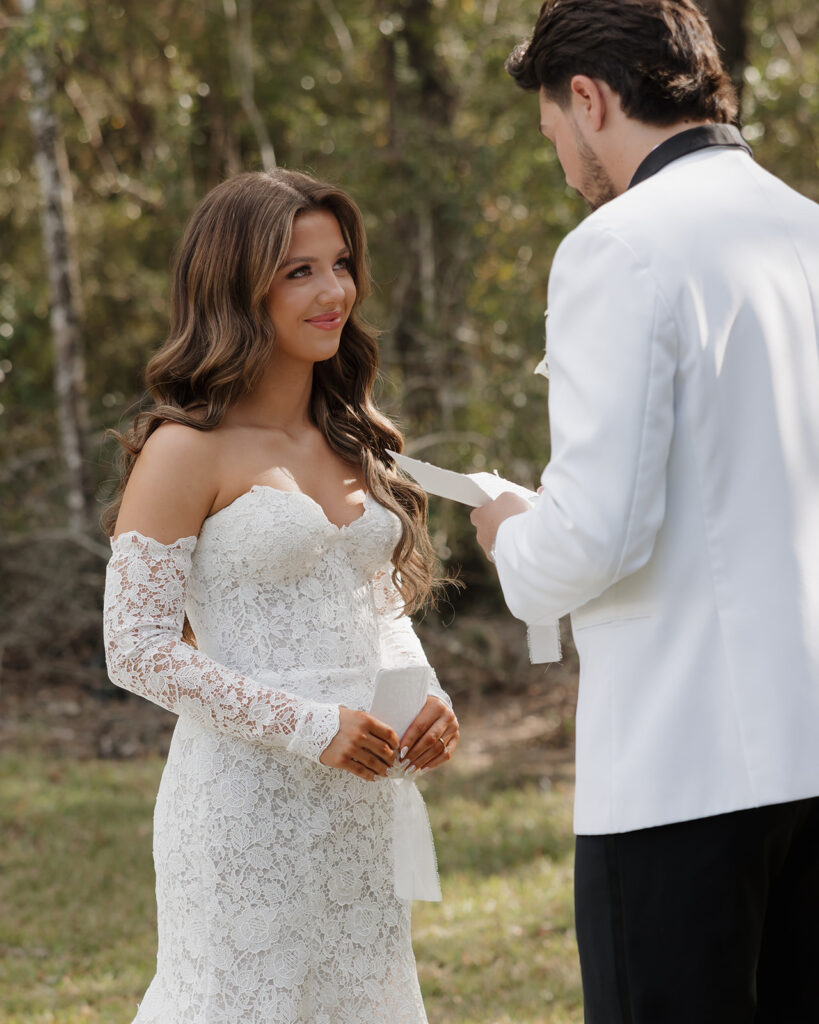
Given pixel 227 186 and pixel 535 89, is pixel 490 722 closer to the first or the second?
pixel 227 186

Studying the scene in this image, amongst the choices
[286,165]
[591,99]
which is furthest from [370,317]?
[591,99]

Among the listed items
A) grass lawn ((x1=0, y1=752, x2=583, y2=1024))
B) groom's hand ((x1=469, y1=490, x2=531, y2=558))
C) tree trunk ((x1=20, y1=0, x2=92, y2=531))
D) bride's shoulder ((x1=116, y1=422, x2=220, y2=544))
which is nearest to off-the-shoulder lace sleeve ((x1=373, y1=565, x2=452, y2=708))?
bride's shoulder ((x1=116, y1=422, x2=220, y2=544))

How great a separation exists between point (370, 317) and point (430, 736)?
8443 mm

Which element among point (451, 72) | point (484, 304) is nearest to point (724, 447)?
point (484, 304)

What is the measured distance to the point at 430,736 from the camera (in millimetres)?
2750

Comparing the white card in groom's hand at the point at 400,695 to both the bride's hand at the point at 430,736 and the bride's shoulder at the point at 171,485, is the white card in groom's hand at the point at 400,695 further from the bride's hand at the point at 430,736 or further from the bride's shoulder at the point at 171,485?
the bride's shoulder at the point at 171,485

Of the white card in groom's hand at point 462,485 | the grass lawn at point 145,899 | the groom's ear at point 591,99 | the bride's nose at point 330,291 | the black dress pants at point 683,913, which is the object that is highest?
the groom's ear at point 591,99

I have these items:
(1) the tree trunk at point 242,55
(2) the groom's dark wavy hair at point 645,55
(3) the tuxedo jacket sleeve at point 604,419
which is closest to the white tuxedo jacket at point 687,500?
(3) the tuxedo jacket sleeve at point 604,419

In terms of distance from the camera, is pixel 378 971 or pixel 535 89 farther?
pixel 378 971

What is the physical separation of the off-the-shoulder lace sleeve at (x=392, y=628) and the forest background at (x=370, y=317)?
1981 millimetres

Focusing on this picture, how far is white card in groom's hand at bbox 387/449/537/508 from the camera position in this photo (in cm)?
238

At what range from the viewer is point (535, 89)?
2.24 metres

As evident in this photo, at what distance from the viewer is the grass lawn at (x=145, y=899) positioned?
15.4ft

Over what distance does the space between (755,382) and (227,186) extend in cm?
148
